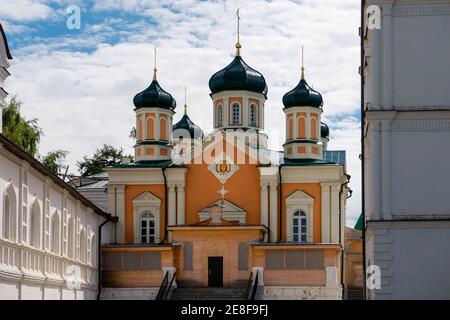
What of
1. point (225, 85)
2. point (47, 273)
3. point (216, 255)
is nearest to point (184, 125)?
point (225, 85)

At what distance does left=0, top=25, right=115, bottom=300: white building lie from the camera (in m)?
24.8

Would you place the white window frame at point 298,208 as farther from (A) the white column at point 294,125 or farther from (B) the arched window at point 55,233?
(B) the arched window at point 55,233

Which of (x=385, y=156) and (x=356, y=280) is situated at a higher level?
(x=385, y=156)

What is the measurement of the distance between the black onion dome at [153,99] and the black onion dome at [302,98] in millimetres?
5095

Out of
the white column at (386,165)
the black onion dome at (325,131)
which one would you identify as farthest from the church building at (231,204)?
the white column at (386,165)

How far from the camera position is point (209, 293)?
3812cm

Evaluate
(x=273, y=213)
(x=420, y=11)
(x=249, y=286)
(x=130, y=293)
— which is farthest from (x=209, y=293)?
(x=420, y=11)

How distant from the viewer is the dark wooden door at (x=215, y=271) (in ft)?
129

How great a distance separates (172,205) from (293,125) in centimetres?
626

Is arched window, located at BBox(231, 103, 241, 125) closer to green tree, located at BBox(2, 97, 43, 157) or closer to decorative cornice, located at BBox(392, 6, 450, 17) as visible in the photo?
green tree, located at BBox(2, 97, 43, 157)

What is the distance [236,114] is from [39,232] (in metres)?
17.4
